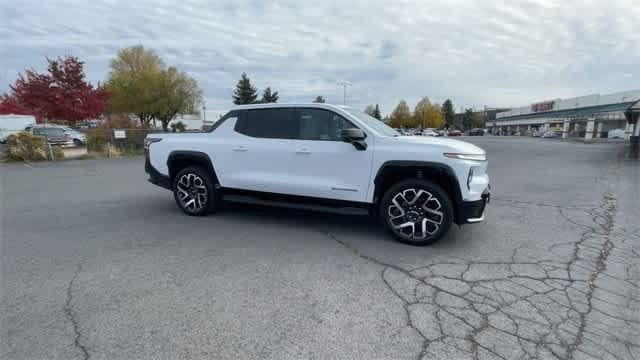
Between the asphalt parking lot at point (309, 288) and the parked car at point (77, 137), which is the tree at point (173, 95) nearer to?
the parked car at point (77, 137)

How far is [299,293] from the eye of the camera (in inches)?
121

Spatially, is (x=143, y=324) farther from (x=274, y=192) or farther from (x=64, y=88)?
(x=64, y=88)

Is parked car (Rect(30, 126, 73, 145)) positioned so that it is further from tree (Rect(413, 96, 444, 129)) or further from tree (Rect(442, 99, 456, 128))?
tree (Rect(442, 99, 456, 128))

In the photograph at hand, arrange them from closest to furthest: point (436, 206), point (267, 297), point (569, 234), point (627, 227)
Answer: point (267, 297), point (436, 206), point (569, 234), point (627, 227)

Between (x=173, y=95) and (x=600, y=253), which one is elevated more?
(x=173, y=95)

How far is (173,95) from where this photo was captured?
40406 millimetres

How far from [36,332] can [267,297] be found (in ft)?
5.58

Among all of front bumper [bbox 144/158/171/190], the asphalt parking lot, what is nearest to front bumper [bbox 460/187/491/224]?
the asphalt parking lot

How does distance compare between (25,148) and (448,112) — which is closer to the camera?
(25,148)

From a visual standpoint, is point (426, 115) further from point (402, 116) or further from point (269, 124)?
point (269, 124)

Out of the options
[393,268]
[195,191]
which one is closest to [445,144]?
[393,268]

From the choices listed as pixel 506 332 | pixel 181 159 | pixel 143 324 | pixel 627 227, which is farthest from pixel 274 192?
pixel 627 227

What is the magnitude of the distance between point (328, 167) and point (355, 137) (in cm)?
63

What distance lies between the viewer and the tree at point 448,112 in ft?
314
